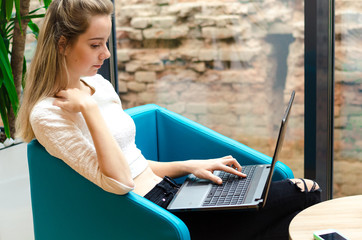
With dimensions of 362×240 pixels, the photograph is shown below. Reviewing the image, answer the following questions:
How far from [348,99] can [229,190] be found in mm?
1244

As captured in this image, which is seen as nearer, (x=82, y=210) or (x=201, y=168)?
(x=82, y=210)

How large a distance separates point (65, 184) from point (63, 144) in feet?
0.55

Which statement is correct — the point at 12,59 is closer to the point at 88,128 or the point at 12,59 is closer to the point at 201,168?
the point at 88,128

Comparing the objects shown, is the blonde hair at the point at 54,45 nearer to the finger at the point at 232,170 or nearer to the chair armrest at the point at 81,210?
the chair armrest at the point at 81,210

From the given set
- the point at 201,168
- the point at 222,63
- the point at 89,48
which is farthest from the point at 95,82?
the point at 222,63

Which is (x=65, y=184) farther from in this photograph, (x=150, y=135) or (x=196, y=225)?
(x=150, y=135)

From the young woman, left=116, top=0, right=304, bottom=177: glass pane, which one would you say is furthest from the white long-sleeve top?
left=116, top=0, right=304, bottom=177: glass pane

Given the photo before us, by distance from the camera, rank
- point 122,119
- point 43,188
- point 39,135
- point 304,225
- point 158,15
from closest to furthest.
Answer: point 304,225 → point 39,135 → point 43,188 → point 122,119 → point 158,15

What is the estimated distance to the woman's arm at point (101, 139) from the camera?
153 centimetres

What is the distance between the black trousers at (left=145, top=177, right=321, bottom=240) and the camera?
163 cm

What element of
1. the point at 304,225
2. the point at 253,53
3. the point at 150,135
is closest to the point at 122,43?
the point at 253,53

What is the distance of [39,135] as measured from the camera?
1.56 metres

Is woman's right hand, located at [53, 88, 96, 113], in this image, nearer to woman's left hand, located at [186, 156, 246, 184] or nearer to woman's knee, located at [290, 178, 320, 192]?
woman's left hand, located at [186, 156, 246, 184]

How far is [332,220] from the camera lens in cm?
149
